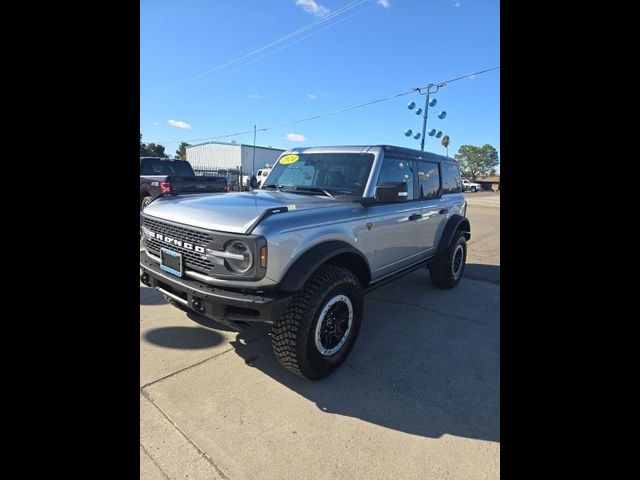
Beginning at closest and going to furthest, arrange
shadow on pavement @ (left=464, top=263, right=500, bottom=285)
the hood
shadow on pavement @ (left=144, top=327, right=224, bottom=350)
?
1. the hood
2. shadow on pavement @ (left=144, top=327, right=224, bottom=350)
3. shadow on pavement @ (left=464, top=263, right=500, bottom=285)

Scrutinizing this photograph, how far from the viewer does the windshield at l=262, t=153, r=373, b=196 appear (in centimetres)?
370

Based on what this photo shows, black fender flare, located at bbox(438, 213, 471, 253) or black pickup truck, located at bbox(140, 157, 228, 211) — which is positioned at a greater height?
black pickup truck, located at bbox(140, 157, 228, 211)

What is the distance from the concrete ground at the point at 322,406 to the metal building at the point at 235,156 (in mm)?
37078

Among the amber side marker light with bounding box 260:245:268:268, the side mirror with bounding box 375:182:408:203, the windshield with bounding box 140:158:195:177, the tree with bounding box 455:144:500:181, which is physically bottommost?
the amber side marker light with bounding box 260:245:268:268

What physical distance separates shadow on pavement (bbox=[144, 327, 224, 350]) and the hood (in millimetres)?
1193

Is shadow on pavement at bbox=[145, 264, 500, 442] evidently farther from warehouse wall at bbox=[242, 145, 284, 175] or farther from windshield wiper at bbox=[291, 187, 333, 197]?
warehouse wall at bbox=[242, 145, 284, 175]

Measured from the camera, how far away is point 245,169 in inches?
1623

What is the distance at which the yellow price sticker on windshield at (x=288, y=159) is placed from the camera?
4.36 meters

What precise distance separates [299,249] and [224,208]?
2.32ft

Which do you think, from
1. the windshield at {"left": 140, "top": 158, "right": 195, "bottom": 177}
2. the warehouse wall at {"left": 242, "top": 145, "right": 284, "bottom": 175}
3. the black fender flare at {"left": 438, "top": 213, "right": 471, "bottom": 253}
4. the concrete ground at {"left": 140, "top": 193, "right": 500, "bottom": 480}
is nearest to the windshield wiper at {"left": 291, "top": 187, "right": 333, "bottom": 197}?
the concrete ground at {"left": 140, "top": 193, "right": 500, "bottom": 480}

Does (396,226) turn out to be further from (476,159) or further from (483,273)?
(476,159)

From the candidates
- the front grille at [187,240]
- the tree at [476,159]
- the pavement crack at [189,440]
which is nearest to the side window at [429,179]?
the front grille at [187,240]
